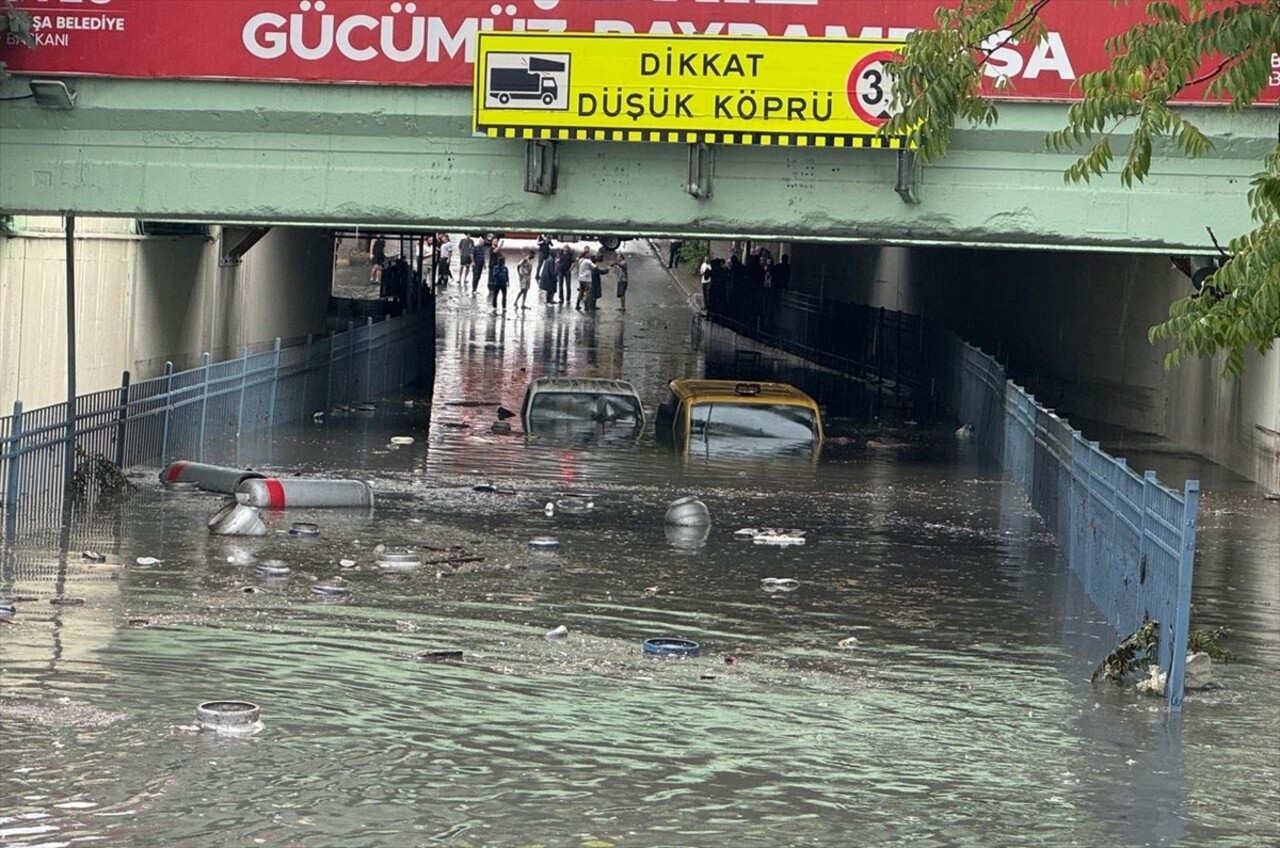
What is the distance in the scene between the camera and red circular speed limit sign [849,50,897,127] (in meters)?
16.9

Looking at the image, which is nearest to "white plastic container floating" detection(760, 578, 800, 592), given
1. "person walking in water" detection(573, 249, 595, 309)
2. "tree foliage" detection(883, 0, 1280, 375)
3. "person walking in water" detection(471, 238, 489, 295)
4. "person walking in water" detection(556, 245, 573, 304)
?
"tree foliage" detection(883, 0, 1280, 375)

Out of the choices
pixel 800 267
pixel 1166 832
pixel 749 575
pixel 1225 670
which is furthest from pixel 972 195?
pixel 800 267

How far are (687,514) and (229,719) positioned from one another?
30.1 feet

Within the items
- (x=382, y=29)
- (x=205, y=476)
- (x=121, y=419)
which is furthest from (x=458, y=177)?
(x=121, y=419)

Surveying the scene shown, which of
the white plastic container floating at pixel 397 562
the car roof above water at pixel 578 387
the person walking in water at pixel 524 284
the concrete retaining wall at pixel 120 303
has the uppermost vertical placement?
the person walking in water at pixel 524 284

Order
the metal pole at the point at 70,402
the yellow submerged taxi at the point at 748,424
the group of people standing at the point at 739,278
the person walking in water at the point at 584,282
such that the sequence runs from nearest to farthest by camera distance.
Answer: the metal pole at the point at 70,402 → the yellow submerged taxi at the point at 748,424 → the group of people standing at the point at 739,278 → the person walking in water at the point at 584,282

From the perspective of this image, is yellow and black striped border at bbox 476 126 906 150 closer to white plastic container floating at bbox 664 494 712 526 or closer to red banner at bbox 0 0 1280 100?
red banner at bbox 0 0 1280 100

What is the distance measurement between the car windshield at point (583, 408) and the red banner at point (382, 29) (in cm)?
1072

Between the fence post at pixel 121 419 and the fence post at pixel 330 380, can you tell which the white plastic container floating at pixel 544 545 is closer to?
the fence post at pixel 121 419

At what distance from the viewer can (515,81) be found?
16875mm

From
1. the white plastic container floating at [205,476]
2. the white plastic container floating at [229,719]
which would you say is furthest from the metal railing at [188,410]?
the white plastic container floating at [229,719]

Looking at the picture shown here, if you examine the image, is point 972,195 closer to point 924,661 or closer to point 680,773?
point 924,661

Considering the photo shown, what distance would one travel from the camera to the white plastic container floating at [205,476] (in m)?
19.2

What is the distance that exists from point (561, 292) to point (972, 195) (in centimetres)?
4409
